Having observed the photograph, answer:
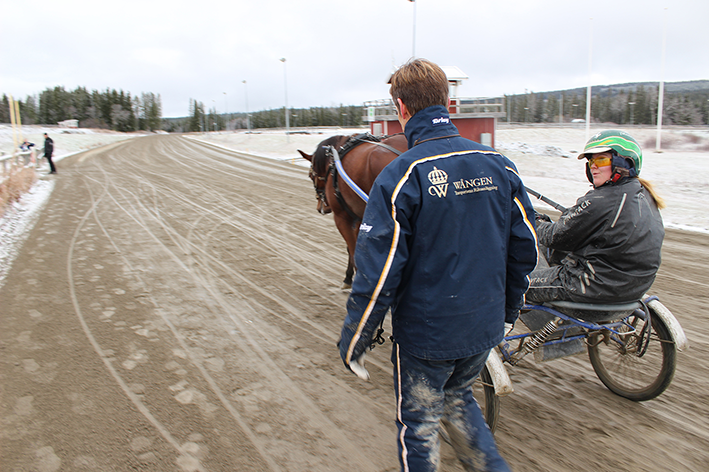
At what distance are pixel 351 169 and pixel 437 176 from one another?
3052mm

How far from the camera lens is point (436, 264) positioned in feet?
5.46

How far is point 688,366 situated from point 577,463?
1.69 m

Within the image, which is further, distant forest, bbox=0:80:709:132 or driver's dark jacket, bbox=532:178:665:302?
distant forest, bbox=0:80:709:132

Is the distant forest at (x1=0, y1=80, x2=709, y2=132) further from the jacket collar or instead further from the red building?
the jacket collar

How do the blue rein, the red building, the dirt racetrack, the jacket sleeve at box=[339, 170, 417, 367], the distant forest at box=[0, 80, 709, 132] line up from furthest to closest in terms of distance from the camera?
the distant forest at box=[0, 80, 709, 132] → the red building → the blue rein → the dirt racetrack → the jacket sleeve at box=[339, 170, 417, 367]

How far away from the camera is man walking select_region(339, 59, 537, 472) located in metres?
1.64

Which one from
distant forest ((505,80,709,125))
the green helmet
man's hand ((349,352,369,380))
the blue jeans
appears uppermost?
distant forest ((505,80,709,125))

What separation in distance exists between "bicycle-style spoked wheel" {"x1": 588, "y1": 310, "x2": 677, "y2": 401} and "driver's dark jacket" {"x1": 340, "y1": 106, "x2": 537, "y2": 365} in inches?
67.2

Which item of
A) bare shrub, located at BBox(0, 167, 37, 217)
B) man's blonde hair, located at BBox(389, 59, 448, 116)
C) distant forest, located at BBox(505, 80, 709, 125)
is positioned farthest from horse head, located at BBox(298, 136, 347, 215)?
distant forest, located at BBox(505, 80, 709, 125)

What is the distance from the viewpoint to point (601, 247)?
257cm

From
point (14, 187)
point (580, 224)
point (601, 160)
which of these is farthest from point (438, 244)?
point (14, 187)

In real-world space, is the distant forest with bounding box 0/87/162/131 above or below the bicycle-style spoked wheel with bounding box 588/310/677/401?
above

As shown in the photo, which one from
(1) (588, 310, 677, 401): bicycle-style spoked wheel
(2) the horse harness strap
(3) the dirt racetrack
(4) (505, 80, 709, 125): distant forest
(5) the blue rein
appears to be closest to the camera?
(3) the dirt racetrack

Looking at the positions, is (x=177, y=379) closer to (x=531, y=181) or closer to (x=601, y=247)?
(x=601, y=247)
